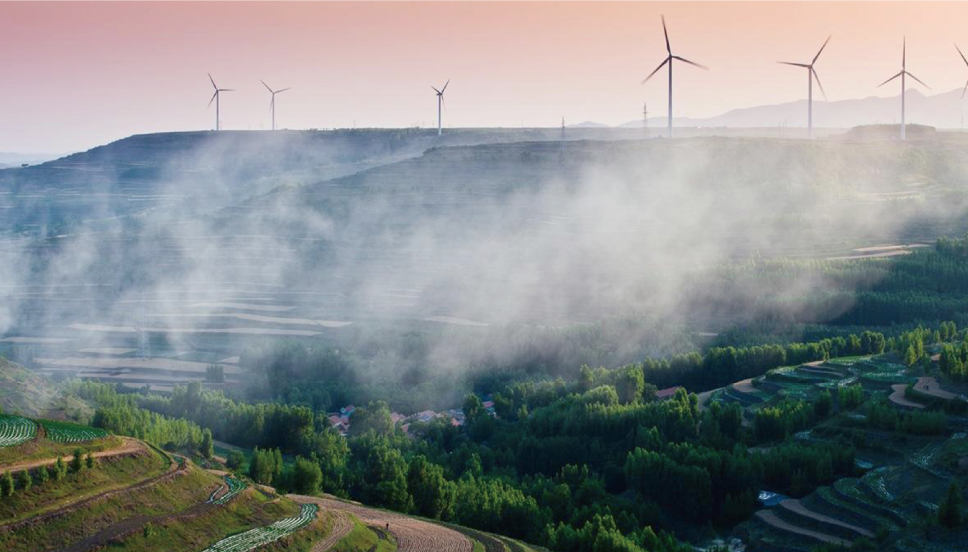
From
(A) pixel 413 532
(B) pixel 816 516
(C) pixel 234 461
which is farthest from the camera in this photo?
(C) pixel 234 461

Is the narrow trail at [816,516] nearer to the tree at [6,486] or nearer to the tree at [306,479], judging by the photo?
the tree at [306,479]

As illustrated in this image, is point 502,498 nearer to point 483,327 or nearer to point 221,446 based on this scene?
point 221,446

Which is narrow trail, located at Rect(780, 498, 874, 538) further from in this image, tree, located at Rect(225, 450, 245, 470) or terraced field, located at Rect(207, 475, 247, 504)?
tree, located at Rect(225, 450, 245, 470)

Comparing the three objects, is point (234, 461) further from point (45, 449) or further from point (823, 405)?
point (823, 405)

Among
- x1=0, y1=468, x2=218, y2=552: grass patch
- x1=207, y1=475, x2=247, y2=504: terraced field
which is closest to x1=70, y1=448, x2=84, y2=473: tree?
x1=0, y1=468, x2=218, y2=552: grass patch

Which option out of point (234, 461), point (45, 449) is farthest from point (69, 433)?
point (234, 461)

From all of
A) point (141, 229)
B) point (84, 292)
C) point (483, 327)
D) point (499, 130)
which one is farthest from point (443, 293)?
point (499, 130)
